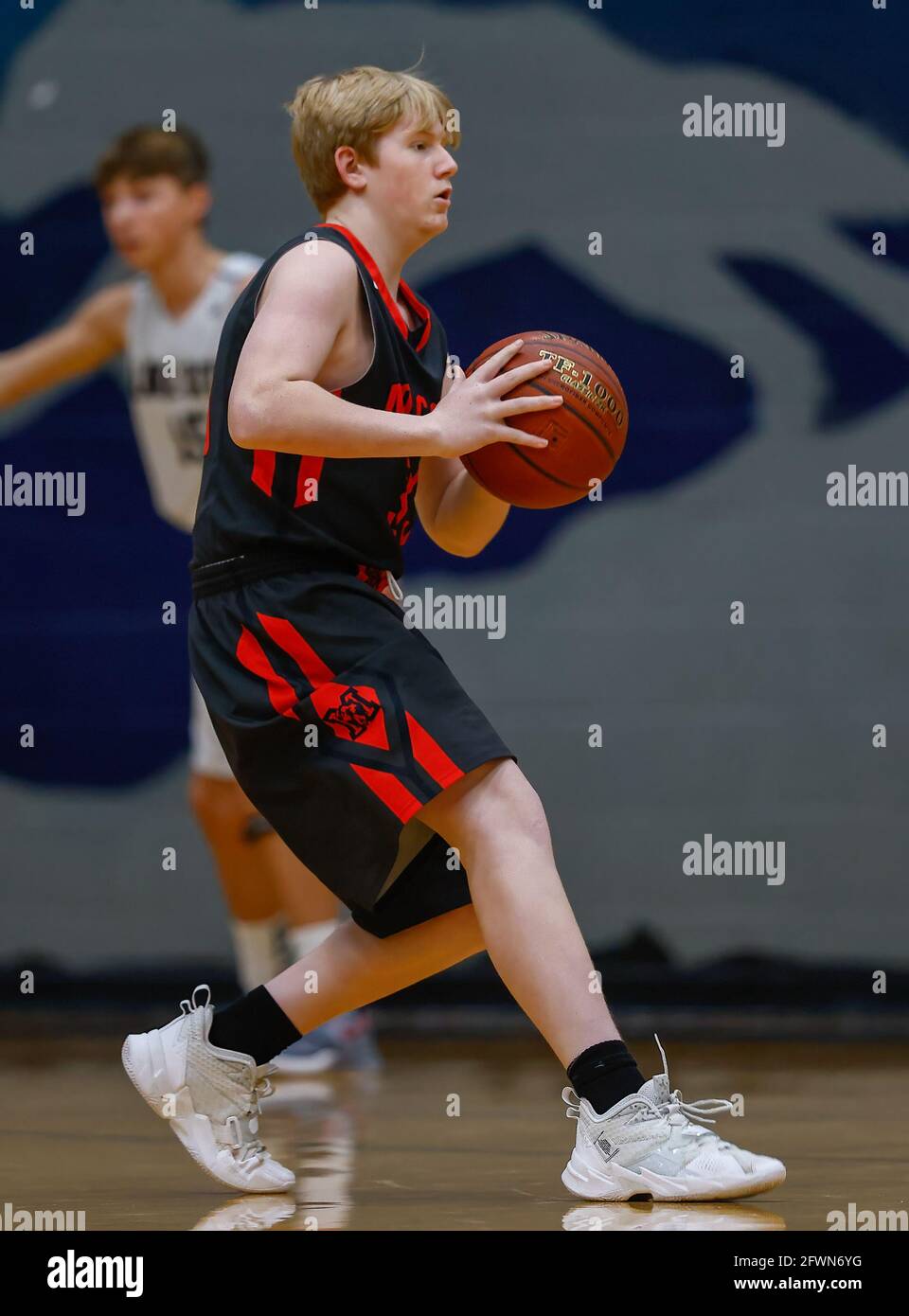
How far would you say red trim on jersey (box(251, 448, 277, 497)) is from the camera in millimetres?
2742

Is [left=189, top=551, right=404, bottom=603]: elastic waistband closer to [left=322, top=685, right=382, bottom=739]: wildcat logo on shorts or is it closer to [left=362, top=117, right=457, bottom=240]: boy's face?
[left=322, top=685, right=382, bottom=739]: wildcat logo on shorts

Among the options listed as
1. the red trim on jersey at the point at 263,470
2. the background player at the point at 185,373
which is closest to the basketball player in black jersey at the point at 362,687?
the red trim on jersey at the point at 263,470

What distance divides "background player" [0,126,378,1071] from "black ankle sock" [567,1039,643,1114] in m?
1.81

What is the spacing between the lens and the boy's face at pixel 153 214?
4941 mm

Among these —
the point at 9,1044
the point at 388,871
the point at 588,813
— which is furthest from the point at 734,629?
the point at 388,871

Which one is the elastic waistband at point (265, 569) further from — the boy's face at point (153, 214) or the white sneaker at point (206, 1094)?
the boy's face at point (153, 214)

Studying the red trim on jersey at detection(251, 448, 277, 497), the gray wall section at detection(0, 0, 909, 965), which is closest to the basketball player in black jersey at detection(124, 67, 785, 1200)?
the red trim on jersey at detection(251, 448, 277, 497)

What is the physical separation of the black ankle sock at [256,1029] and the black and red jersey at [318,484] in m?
0.66

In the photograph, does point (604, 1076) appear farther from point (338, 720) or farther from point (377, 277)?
point (377, 277)

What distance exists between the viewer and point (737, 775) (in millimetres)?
5133

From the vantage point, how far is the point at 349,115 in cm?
286

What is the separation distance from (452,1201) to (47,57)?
379 centimetres

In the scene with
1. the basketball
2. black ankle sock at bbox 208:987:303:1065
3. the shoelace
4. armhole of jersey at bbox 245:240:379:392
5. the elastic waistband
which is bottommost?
the shoelace

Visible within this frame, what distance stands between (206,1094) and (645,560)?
8.89ft
